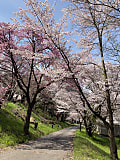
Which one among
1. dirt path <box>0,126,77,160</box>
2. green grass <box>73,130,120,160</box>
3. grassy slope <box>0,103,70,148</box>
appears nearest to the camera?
dirt path <box>0,126,77,160</box>

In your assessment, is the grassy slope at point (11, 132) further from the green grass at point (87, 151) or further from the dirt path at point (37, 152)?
the green grass at point (87, 151)

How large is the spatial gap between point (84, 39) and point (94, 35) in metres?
0.67

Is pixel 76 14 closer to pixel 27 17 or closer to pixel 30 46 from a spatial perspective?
pixel 27 17

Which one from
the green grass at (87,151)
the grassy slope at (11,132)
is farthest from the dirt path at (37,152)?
the grassy slope at (11,132)

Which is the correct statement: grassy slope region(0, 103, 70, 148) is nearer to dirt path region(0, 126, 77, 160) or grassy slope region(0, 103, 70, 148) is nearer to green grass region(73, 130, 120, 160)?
dirt path region(0, 126, 77, 160)

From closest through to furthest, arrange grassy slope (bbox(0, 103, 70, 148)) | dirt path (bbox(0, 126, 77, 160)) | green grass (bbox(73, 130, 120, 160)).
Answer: dirt path (bbox(0, 126, 77, 160)) → green grass (bbox(73, 130, 120, 160)) → grassy slope (bbox(0, 103, 70, 148))

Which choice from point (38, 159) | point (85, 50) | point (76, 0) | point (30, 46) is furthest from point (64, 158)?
point (30, 46)

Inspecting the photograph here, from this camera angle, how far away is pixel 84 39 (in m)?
7.35

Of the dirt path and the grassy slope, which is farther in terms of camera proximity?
the grassy slope

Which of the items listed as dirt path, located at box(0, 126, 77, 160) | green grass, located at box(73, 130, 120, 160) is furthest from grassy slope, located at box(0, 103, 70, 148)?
green grass, located at box(73, 130, 120, 160)

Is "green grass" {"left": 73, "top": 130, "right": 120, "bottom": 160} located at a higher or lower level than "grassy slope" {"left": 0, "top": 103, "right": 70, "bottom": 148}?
lower

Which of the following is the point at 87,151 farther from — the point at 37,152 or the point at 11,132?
the point at 11,132

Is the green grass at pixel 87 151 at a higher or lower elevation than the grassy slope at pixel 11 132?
lower

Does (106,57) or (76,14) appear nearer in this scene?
(76,14)
